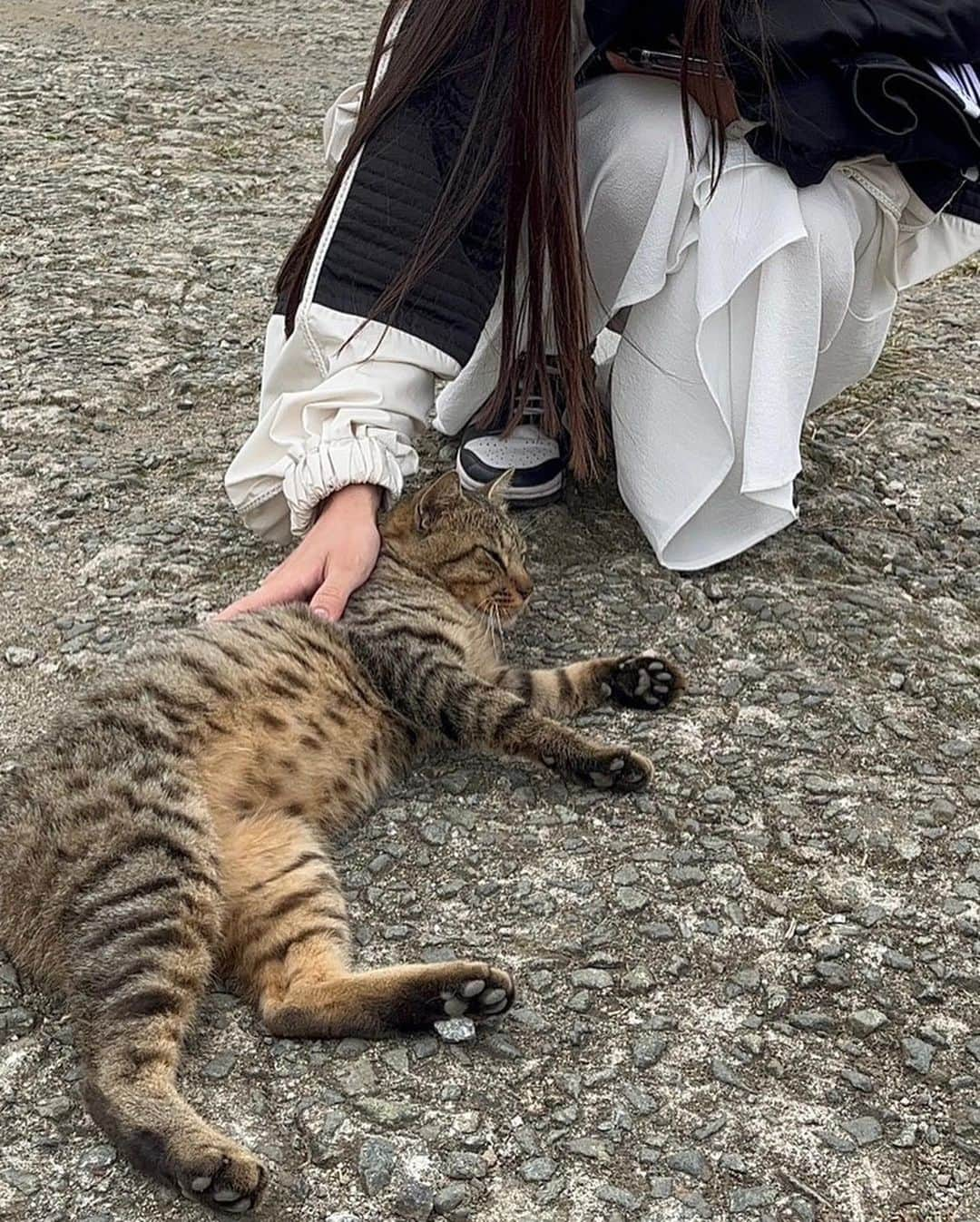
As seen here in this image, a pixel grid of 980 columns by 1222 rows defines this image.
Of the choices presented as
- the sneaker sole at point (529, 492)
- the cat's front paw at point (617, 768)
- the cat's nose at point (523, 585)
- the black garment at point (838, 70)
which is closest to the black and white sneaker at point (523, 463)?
the sneaker sole at point (529, 492)

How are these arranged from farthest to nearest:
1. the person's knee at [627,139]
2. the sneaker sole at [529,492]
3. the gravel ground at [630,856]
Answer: the sneaker sole at [529,492] < the person's knee at [627,139] < the gravel ground at [630,856]

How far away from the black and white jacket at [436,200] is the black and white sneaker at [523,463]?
0.59 meters

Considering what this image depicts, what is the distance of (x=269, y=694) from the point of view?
327cm

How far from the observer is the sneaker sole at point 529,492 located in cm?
430

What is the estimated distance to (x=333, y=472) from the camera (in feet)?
11.7

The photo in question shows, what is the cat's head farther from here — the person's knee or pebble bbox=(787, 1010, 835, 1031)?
pebble bbox=(787, 1010, 835, 1031)

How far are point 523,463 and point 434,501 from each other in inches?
18.2

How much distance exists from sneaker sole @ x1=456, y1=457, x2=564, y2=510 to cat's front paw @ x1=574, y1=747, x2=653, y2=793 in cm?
125

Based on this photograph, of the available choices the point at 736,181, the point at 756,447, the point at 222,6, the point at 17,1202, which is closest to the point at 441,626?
the point at 756,447

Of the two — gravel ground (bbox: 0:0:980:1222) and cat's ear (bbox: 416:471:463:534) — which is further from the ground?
cat's ear (bbox: 416:471:463:534)

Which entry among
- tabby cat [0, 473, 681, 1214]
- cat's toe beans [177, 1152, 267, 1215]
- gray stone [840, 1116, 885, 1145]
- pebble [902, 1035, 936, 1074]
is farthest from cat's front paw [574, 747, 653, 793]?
cat's toe beans [177, 1152, 267, 1215]

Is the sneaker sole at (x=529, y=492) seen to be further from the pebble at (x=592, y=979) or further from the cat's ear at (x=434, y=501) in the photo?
the pebble at (x=592, y=979)

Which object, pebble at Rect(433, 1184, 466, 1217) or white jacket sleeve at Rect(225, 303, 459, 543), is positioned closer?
pebble at Rect(433, 1184, 466, 1217)

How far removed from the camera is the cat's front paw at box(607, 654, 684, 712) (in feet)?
11.5
